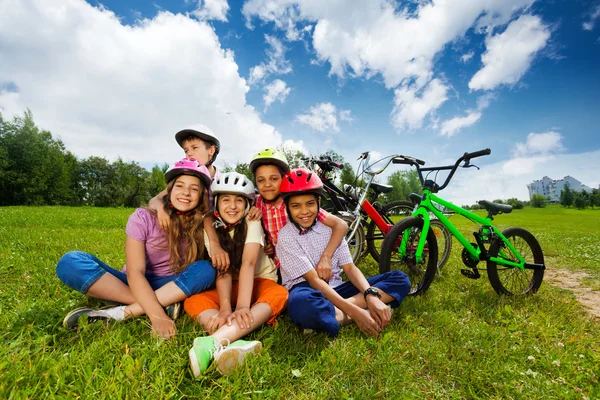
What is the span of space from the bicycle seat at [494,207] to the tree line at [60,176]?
76.6 feet

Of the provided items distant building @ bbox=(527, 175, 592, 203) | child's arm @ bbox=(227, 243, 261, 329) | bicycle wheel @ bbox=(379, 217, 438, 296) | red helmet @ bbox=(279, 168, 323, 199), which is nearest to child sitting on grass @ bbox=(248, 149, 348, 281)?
red helmet @ bbox=(279, 168, 323, 199)

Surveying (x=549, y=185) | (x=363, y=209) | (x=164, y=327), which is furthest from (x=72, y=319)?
(x=549, y=185)

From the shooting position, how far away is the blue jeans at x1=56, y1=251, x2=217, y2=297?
9.16ft

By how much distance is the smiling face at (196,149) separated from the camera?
12.8 ft

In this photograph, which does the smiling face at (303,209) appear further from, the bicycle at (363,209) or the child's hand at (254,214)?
the bicycle at (363,209)

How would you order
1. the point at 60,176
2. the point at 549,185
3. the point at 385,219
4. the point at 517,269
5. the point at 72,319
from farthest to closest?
the point at 549,185 < the point at 60,176 < the point at 385,219 < the point at 517,269 < the point at 72,319

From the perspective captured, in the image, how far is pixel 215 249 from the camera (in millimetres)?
2980

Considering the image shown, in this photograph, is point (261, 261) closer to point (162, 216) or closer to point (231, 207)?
point (231, 207)

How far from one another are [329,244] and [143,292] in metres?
1.77

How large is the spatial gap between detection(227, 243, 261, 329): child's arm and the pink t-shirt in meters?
0.72

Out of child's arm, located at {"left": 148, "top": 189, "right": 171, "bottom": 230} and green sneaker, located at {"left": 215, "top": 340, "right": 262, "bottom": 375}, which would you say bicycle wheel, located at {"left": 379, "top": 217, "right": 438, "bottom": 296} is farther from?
child's arm, located at {"left": 148, "top": 189, "right": 171, "bottom": 230}

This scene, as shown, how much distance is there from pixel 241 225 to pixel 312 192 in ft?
2.62

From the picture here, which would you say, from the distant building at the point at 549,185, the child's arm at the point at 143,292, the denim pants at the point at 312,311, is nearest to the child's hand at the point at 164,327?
the child's arm at the point at 143,292

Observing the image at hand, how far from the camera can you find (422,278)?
418 centimetres
